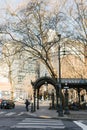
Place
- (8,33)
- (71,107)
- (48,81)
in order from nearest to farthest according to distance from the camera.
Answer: (48,81)
(8,33)
(71,107)

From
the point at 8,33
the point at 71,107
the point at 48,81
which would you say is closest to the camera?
the point at 48,81

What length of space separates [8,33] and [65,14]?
776 cm

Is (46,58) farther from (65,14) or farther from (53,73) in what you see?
(65,14)

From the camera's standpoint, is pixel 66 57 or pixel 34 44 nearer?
pixel 34 44

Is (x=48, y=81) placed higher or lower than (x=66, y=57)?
lower

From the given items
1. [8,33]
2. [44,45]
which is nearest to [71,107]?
[44,45]

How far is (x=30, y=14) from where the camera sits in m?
47.0

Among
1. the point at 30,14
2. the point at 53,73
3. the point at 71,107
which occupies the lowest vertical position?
the point at 71,107

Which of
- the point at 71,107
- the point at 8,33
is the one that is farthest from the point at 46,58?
the point at 71,107

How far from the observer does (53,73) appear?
48.7 metres

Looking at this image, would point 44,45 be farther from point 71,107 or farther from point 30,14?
point 71,107

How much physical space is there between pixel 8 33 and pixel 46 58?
231 inches

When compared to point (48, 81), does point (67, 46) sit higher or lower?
higher

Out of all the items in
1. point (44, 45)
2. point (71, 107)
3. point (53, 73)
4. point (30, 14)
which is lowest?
point (71, 107)
